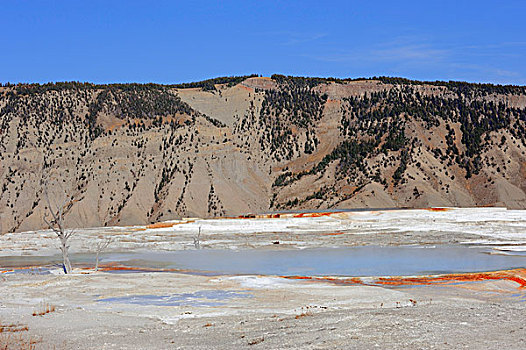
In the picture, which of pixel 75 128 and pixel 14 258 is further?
pixel 75 128

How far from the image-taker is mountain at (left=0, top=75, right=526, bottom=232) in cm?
8225

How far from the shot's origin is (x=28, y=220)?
76.7 meters

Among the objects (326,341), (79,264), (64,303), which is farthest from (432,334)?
(79,264)

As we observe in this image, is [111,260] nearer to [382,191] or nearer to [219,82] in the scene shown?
[382,191]

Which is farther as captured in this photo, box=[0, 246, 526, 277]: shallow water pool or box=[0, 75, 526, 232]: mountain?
box=[0, 75, 526, 232]: mountain

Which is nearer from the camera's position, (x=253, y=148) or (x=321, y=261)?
(x=321, y=261)

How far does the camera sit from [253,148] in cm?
9625

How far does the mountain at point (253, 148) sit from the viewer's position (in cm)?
8225

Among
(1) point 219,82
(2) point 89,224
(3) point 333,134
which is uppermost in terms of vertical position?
(1) point 219,82

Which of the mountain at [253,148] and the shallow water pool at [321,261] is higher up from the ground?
the mountain at [253,148]

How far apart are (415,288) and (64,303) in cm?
1211

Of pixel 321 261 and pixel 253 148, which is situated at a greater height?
pixel 253 148

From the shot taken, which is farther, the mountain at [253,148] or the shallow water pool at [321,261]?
the mountain at [253,148]

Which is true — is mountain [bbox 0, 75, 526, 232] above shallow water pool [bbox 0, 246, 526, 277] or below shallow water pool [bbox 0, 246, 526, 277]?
above
